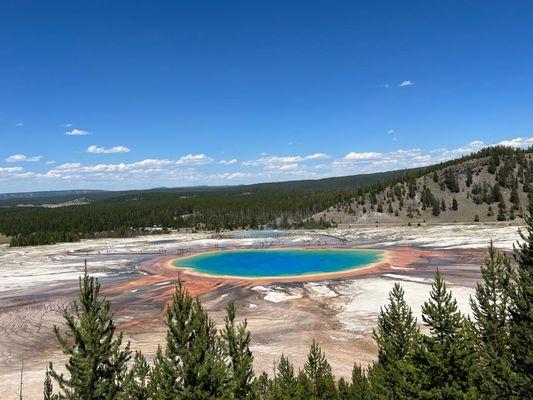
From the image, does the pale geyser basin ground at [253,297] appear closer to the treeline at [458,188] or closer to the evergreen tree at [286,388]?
the evergreen tree at [286,388]

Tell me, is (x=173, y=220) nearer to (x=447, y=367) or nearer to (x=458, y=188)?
(x=458, y=188)

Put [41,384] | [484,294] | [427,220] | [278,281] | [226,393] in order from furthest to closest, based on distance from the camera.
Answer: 1. [427,220]
2. [278,281]
3. [41,384]
4. [484,294]
5. [226,393]

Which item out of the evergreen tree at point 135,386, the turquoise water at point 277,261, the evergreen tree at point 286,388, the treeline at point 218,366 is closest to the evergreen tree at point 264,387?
the evergreen tree at point 286,388

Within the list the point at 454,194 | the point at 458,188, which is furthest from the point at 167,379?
the point at 458,188

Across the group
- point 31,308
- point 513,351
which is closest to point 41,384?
point 31,308

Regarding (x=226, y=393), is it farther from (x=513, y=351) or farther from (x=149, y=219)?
(x=149, y=219)

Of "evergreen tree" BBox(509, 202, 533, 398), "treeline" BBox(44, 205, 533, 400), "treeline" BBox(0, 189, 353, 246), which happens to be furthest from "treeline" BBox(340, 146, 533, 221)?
"treeline" BBox(44, 205, 533, 400)
